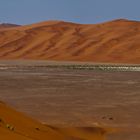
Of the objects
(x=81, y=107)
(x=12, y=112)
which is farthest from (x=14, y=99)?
(x=12, y=112)

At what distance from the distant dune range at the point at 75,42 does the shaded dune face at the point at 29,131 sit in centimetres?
6619

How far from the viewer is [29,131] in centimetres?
812

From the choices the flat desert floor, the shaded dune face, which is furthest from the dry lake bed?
the shaded dune face

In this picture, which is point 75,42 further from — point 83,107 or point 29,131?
point 29,131

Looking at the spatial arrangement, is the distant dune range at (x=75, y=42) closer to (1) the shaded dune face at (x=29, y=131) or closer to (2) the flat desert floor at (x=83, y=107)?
(2) the flat desert floor at (x=83, y=107)

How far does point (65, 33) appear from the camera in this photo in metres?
108

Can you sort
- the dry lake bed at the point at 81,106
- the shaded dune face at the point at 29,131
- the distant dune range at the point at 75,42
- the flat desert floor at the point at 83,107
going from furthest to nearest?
the distant dune range at the point at 75,42 → the dry lake bed at the point at 81,106 → the flat desert floor at the point at 83,107 → the shaded dune face at the point at 29,131

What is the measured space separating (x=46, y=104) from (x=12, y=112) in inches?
270

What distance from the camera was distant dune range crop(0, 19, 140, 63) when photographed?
86.8 m

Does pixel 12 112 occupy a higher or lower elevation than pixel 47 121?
higher

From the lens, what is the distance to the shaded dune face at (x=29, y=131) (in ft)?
22.8

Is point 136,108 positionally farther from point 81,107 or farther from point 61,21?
point 61,21

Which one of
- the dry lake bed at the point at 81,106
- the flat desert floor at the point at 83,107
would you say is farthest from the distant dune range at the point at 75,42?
the flat desert floor at the point at 83,107

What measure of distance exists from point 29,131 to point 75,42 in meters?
92.0
